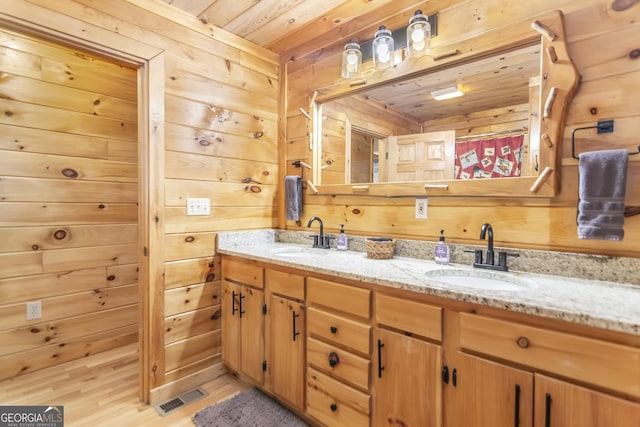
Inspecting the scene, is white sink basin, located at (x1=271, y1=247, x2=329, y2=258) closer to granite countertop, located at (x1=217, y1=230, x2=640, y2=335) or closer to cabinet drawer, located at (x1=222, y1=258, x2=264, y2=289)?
granite countertop, located at (x1=217, y1=230, x2=640, y2=335)

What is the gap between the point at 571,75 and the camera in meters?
1.33

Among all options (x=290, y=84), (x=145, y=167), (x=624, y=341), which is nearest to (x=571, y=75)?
(x=624, y=341)

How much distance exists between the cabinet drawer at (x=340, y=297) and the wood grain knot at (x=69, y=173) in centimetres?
198

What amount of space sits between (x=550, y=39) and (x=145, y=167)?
210 cm

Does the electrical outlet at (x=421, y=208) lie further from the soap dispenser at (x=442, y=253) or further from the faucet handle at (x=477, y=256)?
the faucet handle at (x=477, y=256)

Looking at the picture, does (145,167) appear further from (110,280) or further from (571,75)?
(571,75)

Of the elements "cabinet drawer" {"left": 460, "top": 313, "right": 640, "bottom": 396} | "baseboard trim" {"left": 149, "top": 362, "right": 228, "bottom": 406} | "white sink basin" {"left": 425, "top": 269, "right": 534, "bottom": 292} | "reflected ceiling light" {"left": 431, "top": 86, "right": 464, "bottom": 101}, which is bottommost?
"baseboard trim" {"left": 149, "top": 362, "right": 228, "bottom": 406}

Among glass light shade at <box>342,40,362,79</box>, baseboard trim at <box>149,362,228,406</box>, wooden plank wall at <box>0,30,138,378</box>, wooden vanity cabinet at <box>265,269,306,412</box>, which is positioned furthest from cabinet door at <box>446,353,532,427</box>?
wooden plank wall at <box>0,30,138,378</box>

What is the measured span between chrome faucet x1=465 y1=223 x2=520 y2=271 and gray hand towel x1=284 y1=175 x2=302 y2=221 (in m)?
1.23

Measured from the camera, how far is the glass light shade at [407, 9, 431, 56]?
1.69m

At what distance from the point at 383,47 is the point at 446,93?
1.48 feet

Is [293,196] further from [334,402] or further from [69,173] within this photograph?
[69,173]

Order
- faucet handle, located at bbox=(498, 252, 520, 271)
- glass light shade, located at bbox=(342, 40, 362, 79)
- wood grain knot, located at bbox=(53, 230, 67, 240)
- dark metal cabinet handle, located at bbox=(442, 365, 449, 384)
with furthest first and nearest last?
wood grain knot, located at bbox=(53, 230, 67, 240) < glass light shade, located at bbox=(342, 40, 362, 79) < faucet handle, located at bbox=(498, 252, 520, 271) < dark metal cabinet handle, located at bbox=(442, 365, 449, 384)

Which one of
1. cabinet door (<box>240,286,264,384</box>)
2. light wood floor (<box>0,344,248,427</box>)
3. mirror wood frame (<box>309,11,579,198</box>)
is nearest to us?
mirror wood frame (<box>309,11,579,198</box>)
